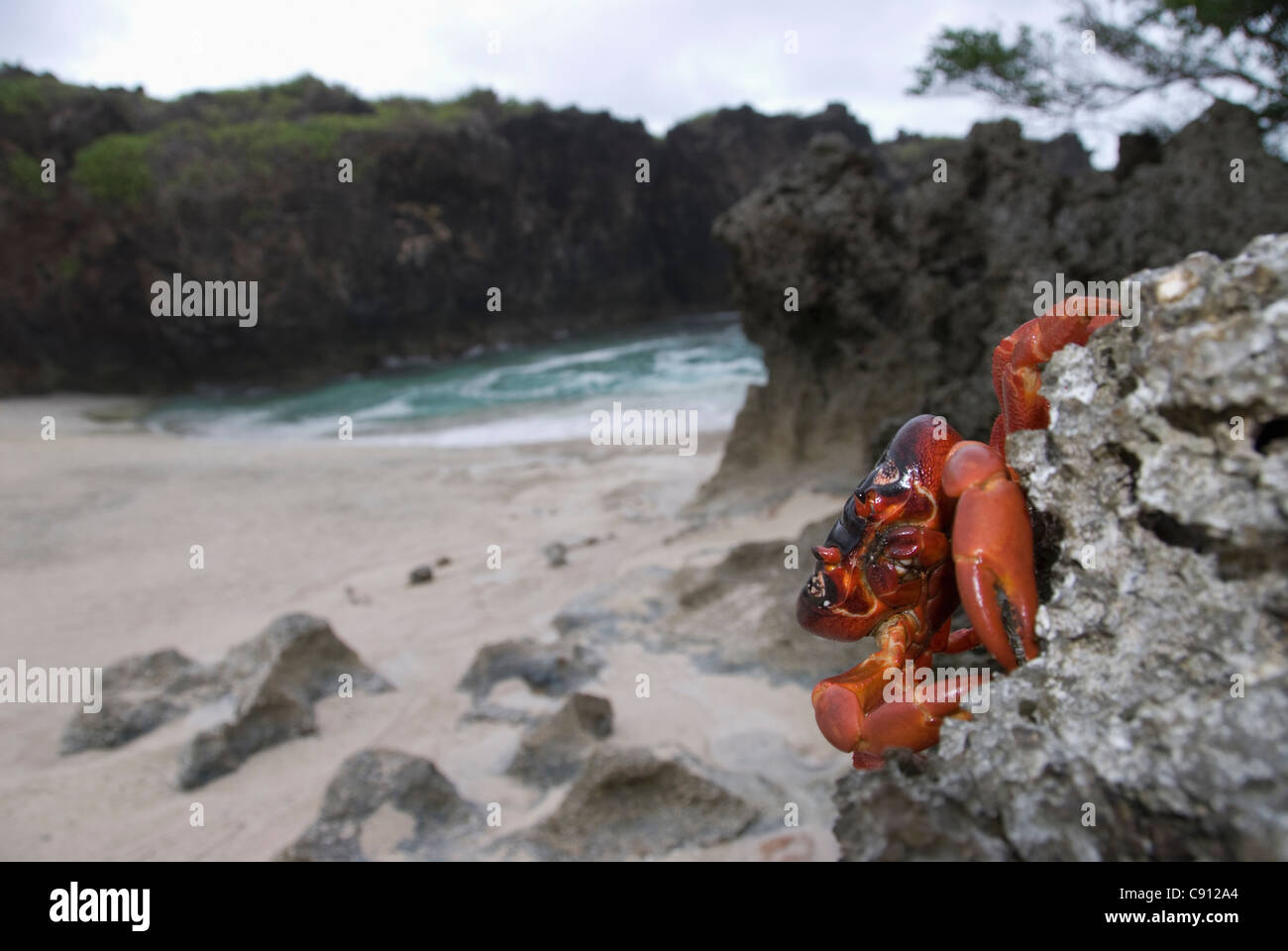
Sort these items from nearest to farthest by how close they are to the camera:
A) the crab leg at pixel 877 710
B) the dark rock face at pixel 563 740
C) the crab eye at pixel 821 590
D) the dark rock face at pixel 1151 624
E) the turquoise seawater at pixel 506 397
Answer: the dark rock face at pixel 1151 624 < the crab leg at pixel 877 710 < the crab eye at pixel 821 590 < the dark rock face at pixel 563 740 < the turquoise seawater at pixel 506 397

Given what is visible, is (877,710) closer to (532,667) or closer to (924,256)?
(532,667)

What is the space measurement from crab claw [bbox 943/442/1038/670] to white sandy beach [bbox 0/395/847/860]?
209 centimetres

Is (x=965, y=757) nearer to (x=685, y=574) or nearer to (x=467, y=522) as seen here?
(x=685, y=574)

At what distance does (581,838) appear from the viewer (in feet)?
11.1

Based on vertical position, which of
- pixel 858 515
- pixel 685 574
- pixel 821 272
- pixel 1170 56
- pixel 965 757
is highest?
pixel 1170 56

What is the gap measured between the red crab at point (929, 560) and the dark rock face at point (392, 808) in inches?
92.1

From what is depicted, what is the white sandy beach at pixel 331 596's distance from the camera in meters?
4.02

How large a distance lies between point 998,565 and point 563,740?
3.06 meters

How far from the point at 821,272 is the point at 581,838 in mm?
5676

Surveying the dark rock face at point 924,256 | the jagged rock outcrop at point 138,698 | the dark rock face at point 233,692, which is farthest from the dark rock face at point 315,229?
the dark rock face at point 233,692

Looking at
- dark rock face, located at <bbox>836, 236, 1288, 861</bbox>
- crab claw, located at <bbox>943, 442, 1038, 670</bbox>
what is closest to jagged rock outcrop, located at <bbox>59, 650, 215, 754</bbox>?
dark rock face, located at <bbox>836, 236, 1288, 861</bbox>

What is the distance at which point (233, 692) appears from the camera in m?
5.29

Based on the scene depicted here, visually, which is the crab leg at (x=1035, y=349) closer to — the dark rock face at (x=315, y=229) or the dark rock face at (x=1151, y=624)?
the dark rock face at (x=1151, y=624)

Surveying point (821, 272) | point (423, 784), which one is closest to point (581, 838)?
point (423, 784)
